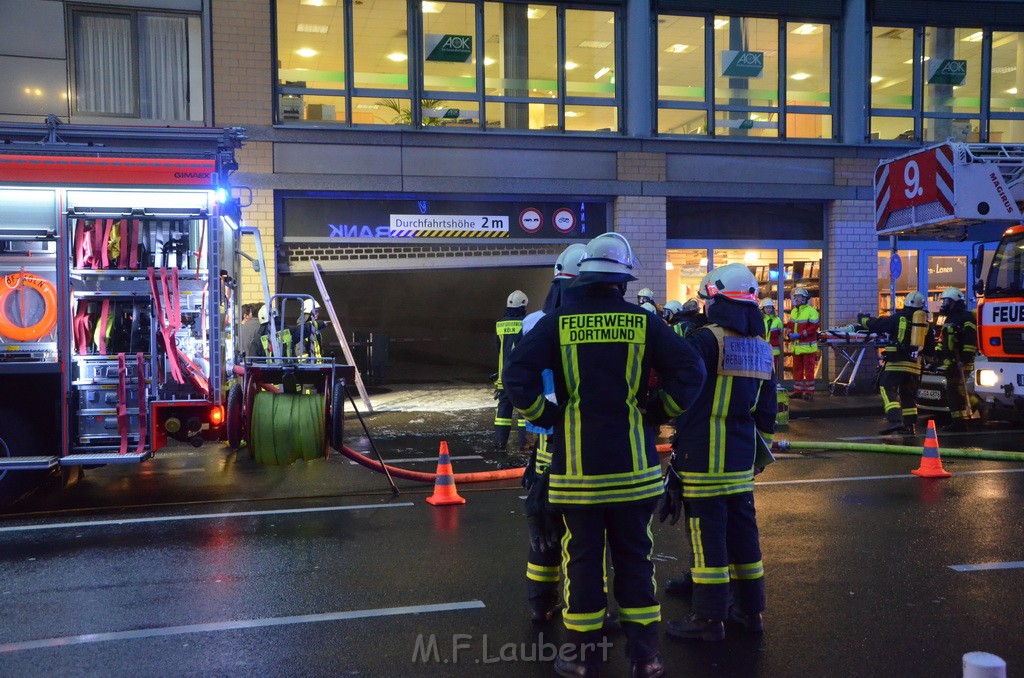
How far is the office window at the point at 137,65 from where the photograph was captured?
15.6m

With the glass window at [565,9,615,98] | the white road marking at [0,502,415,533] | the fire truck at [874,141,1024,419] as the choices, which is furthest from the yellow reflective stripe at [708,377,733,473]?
the glass window at [565,9,615,98]

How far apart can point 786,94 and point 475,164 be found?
252 inches

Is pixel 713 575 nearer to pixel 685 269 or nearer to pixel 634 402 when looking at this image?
pixel 634 402

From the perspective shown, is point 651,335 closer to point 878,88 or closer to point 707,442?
point 707,442

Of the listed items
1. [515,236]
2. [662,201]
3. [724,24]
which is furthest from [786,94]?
[515,236]

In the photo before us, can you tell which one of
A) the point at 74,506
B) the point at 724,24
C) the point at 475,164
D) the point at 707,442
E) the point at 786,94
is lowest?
the point at 74,506

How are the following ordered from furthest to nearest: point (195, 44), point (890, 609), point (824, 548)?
point (195, 44)
point (824, 548)
point (890, 609)

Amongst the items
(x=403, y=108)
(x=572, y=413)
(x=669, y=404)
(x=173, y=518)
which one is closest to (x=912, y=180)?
(x=403, y=108)

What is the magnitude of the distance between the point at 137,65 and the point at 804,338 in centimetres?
1231

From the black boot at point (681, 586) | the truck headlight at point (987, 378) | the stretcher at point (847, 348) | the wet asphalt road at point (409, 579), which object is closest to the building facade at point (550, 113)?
the stretcher at point (847, 348)

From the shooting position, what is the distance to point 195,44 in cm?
1587

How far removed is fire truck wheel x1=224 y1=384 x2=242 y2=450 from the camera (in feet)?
27.2

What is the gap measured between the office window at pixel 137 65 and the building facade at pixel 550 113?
0.11 ft

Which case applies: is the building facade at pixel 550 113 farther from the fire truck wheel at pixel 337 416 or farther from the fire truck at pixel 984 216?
the fire truck wheel at pixel 337 416
